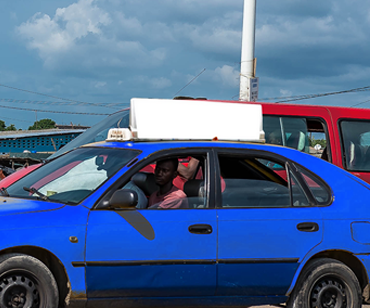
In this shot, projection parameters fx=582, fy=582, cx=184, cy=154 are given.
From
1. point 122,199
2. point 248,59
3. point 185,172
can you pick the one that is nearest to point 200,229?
point 122,199

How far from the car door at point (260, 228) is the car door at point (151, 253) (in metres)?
Answer: 0.14

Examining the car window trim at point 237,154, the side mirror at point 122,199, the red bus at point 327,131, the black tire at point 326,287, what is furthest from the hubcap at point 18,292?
the red bus at point 327,131

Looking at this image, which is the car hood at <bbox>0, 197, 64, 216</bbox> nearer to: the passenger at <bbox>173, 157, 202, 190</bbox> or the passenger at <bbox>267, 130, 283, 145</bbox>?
the passenger at <bbox>173, 157, 202, 190</bbox>

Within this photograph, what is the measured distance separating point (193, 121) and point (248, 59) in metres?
10.0

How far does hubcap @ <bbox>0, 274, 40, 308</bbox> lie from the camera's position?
13.8 feet

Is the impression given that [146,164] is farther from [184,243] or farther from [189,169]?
[189,169]

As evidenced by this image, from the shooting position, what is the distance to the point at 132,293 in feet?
14.8

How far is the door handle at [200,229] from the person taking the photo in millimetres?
4641

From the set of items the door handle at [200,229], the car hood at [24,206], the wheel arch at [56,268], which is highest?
the car hood at [24,206]

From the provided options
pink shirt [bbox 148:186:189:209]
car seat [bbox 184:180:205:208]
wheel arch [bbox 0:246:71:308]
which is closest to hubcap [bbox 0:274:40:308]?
wheel arch [bbox 0:246:71:308]

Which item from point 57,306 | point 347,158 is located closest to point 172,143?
point 57,306

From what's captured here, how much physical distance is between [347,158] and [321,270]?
148 inches

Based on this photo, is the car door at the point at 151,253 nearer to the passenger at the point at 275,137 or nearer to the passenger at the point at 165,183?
the passenger at the point at 165,183

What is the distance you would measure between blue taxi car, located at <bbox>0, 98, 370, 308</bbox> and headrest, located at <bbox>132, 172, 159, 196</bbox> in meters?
0.01
